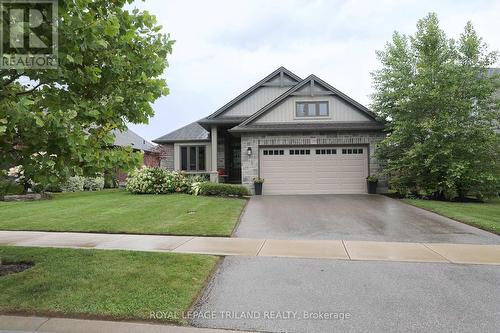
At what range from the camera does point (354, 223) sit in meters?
9.55

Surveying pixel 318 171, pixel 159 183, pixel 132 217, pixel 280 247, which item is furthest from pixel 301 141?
pixel 280 247

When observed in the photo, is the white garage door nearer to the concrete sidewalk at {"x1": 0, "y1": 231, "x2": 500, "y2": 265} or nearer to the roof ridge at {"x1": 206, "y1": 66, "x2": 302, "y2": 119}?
the roof ridge at {"x1": 206, "y1": 66, "x2": 302, "y2": 119}

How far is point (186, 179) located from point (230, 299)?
13685mm

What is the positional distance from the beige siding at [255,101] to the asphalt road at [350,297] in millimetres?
15715

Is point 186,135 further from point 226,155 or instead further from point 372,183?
point 372,183

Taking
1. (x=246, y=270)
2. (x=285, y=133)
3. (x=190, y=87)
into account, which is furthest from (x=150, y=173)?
(x=246, y=270)

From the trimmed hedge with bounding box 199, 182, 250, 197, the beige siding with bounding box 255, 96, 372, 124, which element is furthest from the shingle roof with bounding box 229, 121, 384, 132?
the trimmed hedge with bounding box 199, 182, 250, 197

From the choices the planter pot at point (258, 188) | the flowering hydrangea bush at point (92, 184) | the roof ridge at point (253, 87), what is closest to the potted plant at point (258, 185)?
the planter pot at point (258, 188)

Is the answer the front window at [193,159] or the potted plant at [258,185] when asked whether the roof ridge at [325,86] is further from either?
the front window at [193,159]

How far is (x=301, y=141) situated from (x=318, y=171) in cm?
176

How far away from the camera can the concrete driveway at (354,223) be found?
314 inches

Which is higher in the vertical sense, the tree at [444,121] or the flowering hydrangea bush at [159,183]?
the tree at [444,121]

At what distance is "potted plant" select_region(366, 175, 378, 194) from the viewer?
16.7 m

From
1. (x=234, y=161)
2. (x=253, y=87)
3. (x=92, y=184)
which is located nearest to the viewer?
(x=253, y=87)
